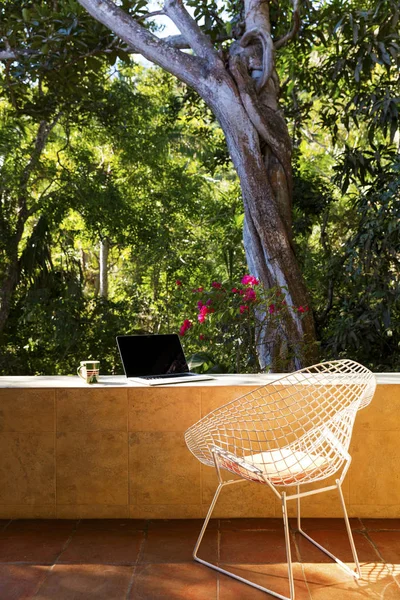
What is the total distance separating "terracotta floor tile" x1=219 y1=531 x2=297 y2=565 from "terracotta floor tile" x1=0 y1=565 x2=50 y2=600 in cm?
70

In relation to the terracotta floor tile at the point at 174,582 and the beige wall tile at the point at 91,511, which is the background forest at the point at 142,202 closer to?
the beige wall tile at the point at 91,511

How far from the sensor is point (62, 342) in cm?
886

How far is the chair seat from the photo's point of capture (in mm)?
2543

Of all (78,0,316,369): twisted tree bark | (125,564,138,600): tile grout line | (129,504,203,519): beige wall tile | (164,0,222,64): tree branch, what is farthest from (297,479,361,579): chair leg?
(164,0,222,64): tree branch

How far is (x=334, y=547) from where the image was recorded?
3.00 meters

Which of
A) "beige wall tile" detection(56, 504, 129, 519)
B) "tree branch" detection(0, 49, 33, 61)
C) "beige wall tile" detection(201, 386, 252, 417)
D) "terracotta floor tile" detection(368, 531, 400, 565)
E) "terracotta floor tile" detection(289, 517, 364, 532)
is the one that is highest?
"tree branch" detection(0, 49, 33, 61)

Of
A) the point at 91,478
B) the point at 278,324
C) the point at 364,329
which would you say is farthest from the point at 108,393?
the point at 364,329

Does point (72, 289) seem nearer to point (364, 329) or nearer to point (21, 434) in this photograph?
point (364, 329)

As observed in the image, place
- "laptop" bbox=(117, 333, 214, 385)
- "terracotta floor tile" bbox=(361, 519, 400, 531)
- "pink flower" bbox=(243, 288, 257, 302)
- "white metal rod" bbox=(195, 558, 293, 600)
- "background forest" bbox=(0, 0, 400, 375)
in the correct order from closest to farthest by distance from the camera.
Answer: "white metal rod" bbox=(195, 558, 293, 600), "terracotta floor tile" bbox=(361, 519, 400, 531), "laptop" bbox=(117, 333, 214, 385), "pink flower" bbox=(243, 288, 257, 302), "background forest" bbox=(0, 0, 400, 375)

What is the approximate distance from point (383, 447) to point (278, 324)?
2.41 meters

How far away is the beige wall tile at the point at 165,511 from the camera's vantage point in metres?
3.32

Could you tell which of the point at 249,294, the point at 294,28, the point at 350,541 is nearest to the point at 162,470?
the point at 350,541

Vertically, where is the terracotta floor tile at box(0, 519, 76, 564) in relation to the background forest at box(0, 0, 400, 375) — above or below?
below

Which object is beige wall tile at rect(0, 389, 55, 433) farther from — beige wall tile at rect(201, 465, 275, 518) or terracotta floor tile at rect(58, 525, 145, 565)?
beige wall tile at rect(201, 465, 275, 518)
